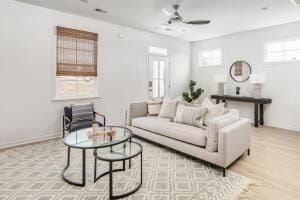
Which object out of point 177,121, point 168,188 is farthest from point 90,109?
point 168,188

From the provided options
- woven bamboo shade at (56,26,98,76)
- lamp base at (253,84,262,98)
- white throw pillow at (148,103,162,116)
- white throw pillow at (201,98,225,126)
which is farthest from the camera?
lamp base at (253,84,262,98)

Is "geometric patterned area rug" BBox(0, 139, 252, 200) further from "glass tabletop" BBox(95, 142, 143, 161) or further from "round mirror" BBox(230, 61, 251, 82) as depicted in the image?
"round mirror" BBox(230, 61, 251, 82)

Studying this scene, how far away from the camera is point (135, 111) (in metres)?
4.29

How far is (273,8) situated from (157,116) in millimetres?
3369

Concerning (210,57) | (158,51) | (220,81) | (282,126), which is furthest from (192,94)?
(282,126)

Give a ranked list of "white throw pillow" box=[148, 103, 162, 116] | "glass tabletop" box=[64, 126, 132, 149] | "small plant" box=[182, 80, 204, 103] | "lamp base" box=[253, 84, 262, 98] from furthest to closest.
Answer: "small plant" box=[182, 80, 204, 103] → "lamp base" box=[253, 84, 262, 98] → "white throw pillow" box=[148, 103, 162, 116] → "glass tabletop" box=[64, 126, 132, 149]

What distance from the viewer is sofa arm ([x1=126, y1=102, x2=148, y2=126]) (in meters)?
4.25

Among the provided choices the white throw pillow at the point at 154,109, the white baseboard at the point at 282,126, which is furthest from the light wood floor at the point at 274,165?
the white throw pillow at the point at 154,109

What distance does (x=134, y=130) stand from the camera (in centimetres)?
410

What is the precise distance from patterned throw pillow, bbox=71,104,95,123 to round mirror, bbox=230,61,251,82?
15.2ft

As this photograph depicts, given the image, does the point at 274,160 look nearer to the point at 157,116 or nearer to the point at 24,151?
the point at 157,116

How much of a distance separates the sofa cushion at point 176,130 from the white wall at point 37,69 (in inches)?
67.9

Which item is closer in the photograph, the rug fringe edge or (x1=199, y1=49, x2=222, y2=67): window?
the rug fringe edge

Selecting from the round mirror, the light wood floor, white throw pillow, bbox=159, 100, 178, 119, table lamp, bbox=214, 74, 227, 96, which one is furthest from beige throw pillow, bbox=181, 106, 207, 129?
the round mirror
